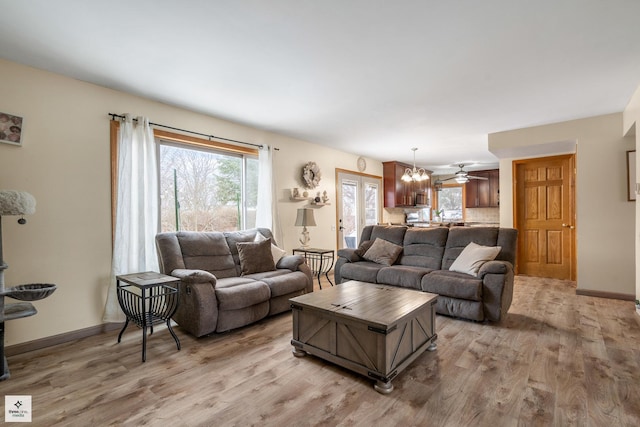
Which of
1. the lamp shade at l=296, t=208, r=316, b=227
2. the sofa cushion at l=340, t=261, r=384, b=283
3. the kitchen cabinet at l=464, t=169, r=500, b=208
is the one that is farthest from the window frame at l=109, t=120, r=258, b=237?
the kitchen cabinet at l=464, t=169, r=500, b=208

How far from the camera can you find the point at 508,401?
1.88m

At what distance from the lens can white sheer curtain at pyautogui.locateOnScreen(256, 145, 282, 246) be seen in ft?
14.8

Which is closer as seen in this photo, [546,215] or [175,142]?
[175,142]

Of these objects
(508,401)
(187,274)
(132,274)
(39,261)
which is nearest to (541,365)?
(508,401)

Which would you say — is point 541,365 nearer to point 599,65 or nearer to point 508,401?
point 508,401

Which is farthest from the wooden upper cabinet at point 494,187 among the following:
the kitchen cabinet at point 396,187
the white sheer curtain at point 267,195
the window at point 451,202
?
the white sheer curtain at point 267,195

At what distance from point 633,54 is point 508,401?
2.92m

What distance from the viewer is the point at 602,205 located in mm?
4152

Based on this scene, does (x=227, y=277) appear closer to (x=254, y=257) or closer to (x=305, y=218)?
(x=254, y=257)

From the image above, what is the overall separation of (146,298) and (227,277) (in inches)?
42.8

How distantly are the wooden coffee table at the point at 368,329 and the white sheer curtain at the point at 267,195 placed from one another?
201 centimetres

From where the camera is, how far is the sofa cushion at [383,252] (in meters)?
4.17

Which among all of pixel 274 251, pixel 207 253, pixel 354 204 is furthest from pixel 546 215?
pixel 207 253

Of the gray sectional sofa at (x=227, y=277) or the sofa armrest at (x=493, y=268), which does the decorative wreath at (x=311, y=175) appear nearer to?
the gray sectional sofa at (x=227, y=277)
